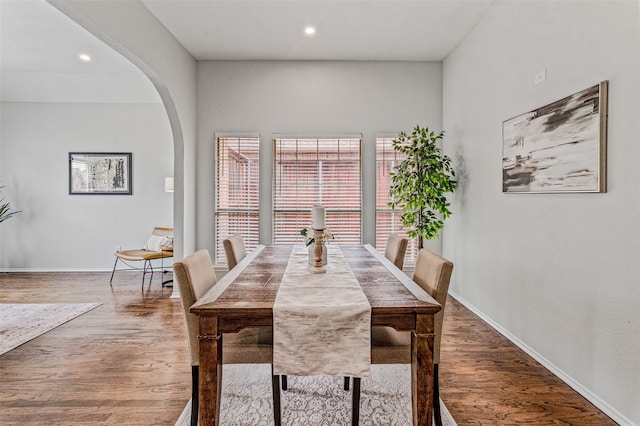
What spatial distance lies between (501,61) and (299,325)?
9.73 ft

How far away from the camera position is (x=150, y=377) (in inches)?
90.7

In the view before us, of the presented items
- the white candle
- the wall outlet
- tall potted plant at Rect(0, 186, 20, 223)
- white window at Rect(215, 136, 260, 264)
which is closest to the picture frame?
tall potted plant at Rect(0, 186, 20, 223)

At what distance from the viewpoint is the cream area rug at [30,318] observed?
2932 mm

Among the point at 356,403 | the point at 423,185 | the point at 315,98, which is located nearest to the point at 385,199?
the point at 423,185

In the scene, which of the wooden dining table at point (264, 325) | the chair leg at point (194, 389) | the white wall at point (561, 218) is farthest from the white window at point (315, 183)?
the wooden dining table at point (264, 325)

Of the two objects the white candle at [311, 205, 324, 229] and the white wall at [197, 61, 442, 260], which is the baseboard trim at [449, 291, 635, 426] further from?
the white wall at [197, 61, 442, 260]

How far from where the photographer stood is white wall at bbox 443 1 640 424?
1793 mm

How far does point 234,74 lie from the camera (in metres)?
4.48

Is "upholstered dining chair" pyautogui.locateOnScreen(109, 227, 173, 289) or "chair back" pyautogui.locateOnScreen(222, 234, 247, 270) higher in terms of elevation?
"chair back" pyautogui.locateOnScreen(222, 234, 247, 270)

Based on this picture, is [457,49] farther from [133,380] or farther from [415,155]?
[133,380]

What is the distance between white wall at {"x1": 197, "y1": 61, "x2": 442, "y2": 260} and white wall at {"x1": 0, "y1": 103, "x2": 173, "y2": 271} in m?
1.40

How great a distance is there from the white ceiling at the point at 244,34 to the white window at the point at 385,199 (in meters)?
1.18

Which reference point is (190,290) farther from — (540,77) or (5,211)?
(5,211)

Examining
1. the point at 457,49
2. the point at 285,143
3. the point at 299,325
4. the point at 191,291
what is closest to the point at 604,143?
the point at 299,325
